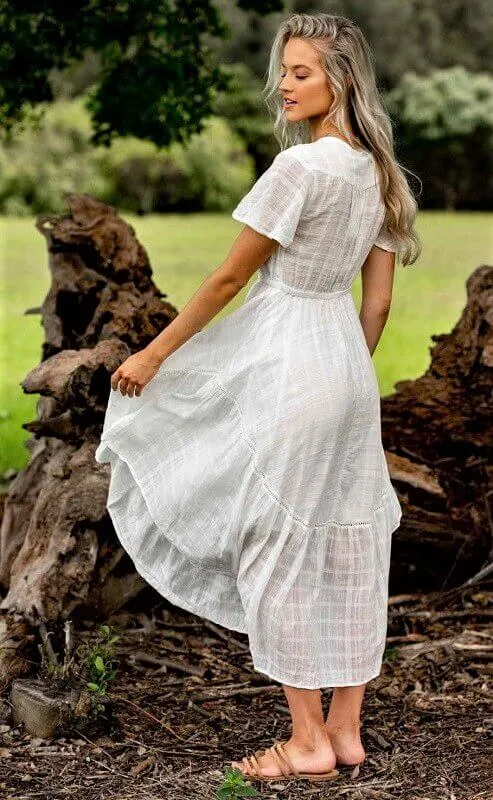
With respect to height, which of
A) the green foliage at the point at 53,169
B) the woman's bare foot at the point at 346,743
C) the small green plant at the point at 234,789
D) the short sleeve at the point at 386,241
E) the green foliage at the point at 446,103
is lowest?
the green foliage at the point at 53,169

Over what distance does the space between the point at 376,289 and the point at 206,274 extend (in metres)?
8.04

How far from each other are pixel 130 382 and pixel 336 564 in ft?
2.21

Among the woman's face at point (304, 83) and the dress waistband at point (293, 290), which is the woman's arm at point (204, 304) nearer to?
the dress waistband at point (293, 290)

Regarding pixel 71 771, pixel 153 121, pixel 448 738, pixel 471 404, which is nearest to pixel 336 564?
pixel 448 738

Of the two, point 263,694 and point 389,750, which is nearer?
point 389,750

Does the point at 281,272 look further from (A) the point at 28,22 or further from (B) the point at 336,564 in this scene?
(A) the point at 28,22

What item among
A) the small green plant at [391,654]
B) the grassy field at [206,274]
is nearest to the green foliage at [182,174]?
the grassy field at [206,274]

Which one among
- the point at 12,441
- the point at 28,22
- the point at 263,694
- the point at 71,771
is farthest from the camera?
the point at 12,441

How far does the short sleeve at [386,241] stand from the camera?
9.32 ft

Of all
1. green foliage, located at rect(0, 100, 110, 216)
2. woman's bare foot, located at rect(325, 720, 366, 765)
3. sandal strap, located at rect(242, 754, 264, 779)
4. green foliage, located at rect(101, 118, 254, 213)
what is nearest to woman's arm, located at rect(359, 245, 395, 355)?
woman's bare foot, located at rect(325, 720, 366, 765)

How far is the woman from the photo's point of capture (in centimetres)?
264

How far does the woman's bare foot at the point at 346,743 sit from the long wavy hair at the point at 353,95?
1261 mm

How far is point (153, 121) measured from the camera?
4.94 meters

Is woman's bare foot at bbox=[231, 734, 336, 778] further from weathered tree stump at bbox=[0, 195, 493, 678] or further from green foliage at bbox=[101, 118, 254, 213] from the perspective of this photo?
green foliage at bbox=[101, 118, 254, 213]
